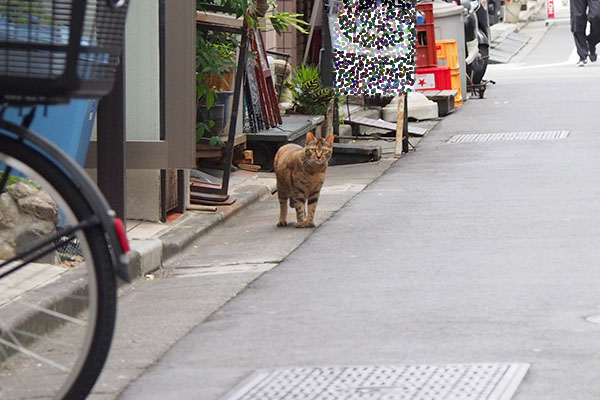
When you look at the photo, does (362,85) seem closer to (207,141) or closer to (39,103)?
(207,141)

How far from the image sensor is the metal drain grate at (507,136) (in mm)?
14852

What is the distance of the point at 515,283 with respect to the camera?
673cm

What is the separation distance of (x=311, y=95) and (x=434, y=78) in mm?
4833

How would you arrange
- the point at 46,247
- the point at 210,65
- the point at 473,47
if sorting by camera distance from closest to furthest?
the point at 46,247
the point at 210,65
the point at 473,47

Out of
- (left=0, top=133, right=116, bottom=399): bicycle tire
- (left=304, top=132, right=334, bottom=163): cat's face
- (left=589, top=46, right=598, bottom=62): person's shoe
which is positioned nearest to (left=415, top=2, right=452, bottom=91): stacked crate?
(left=304, top=132, right=334, bottom=163): cat's face

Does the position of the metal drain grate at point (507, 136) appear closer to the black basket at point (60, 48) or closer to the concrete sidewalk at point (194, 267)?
the concrete sidewalk at point (194, 267)

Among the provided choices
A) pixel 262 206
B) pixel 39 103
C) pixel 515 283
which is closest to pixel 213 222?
pixel 262 206

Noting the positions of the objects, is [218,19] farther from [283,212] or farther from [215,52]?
[283,212]

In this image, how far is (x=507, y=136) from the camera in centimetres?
1522

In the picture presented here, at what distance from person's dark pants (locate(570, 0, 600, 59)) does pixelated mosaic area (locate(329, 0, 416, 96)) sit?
14.7 metres

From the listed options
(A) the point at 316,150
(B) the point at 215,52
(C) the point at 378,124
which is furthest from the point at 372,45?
(A) the point at 316,150

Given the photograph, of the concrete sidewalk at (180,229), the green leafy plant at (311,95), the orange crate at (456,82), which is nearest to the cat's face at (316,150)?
the concrete sidewalk at (180,229)

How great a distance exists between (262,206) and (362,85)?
3.21 meters

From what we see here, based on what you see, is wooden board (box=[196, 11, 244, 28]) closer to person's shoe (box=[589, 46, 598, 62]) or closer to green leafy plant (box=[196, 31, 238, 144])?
green leafy plant (box=[196, 31, 238, 144])
